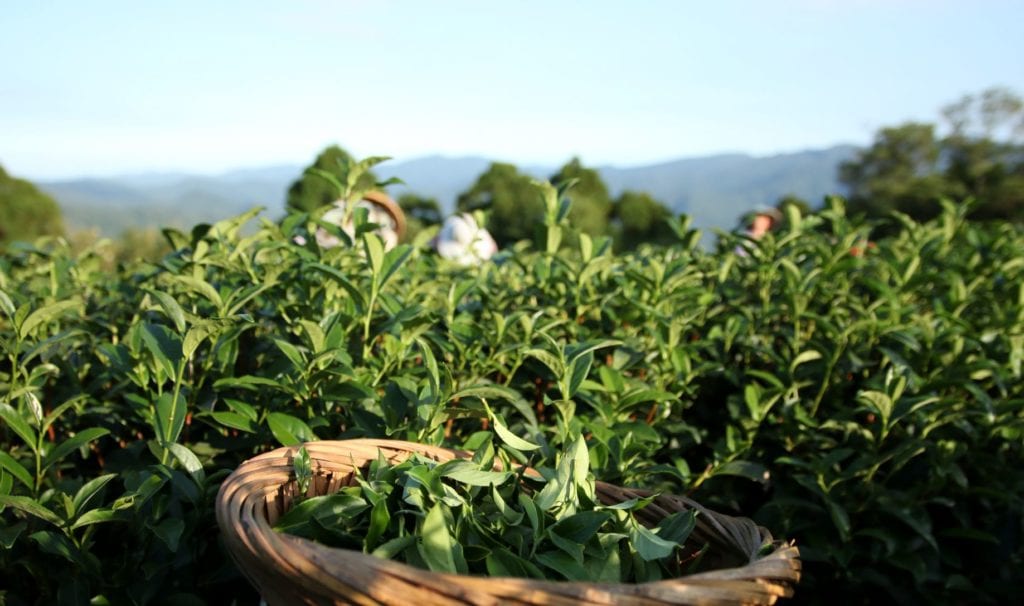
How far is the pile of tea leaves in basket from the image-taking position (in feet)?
3.02

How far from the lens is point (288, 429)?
1244mm

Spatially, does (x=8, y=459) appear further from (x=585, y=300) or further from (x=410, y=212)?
(x=410, y=212)

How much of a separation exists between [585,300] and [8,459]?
3.60ft

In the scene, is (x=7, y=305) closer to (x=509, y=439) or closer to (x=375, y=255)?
(x=375, y=255)

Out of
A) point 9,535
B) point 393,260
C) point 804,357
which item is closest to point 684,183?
point 804,357

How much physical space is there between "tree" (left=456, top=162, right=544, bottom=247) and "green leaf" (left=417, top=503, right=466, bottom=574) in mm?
15474

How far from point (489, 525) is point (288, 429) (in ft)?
1.29

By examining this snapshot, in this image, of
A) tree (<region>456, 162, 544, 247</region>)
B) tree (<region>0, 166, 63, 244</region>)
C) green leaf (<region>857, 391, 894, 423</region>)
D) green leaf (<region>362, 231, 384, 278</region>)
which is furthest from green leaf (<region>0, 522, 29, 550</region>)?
tree (<region>0, 166, 63, 244</region>)

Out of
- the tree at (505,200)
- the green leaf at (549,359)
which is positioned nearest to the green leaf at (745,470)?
the green leaf at (549,359)

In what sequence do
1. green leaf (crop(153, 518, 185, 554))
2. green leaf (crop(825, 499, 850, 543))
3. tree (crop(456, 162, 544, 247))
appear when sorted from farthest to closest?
tree (crop(456, 162, 544, 247)), green leaf (crop(825, 499, 850, 543)), green leaf (crop(153, 518, 185, 554))

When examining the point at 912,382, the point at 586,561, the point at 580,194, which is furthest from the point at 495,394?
the point at 580,194

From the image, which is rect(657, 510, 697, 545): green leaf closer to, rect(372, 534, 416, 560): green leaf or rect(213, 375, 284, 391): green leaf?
rect(372, 534, 416, 560): green leaf

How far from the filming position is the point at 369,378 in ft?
4.57

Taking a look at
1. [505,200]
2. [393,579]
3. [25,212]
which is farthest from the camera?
[25,212]
